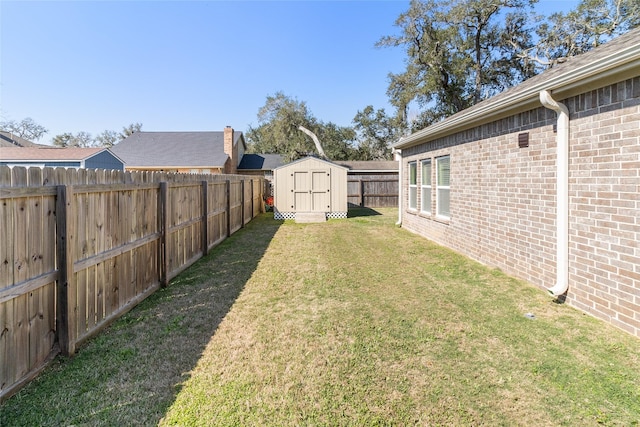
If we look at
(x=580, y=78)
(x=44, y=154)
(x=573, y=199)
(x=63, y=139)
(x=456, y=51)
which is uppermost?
(x=63, y=139)

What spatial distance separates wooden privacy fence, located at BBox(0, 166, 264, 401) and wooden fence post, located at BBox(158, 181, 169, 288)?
0.05ft

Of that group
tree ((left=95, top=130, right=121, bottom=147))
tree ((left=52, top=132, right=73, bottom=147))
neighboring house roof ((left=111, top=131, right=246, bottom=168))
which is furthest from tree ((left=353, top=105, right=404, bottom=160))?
tree ((left=52, top=132, right=73, bottom=147))

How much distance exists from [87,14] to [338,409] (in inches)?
425

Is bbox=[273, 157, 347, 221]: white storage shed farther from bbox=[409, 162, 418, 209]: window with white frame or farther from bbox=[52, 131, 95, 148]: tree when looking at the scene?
bbox=[52, 131, 95, 148]: tree

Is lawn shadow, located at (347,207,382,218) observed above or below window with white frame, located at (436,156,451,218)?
below

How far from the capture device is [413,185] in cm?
1026

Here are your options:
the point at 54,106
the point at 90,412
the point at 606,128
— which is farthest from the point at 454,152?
the point at 54,106

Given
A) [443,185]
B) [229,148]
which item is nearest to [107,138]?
[229,148]

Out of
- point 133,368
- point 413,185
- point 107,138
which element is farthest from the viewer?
point 107,138

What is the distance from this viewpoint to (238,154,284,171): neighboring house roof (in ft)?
97.5

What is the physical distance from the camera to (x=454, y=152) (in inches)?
289

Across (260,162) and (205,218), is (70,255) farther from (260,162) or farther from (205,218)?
(260,162)

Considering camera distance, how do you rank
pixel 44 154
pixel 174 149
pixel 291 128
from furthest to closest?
1. pixel 291 128
2. pixel 174 149
3. pixel 44 154

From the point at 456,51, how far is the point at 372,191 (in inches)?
461
